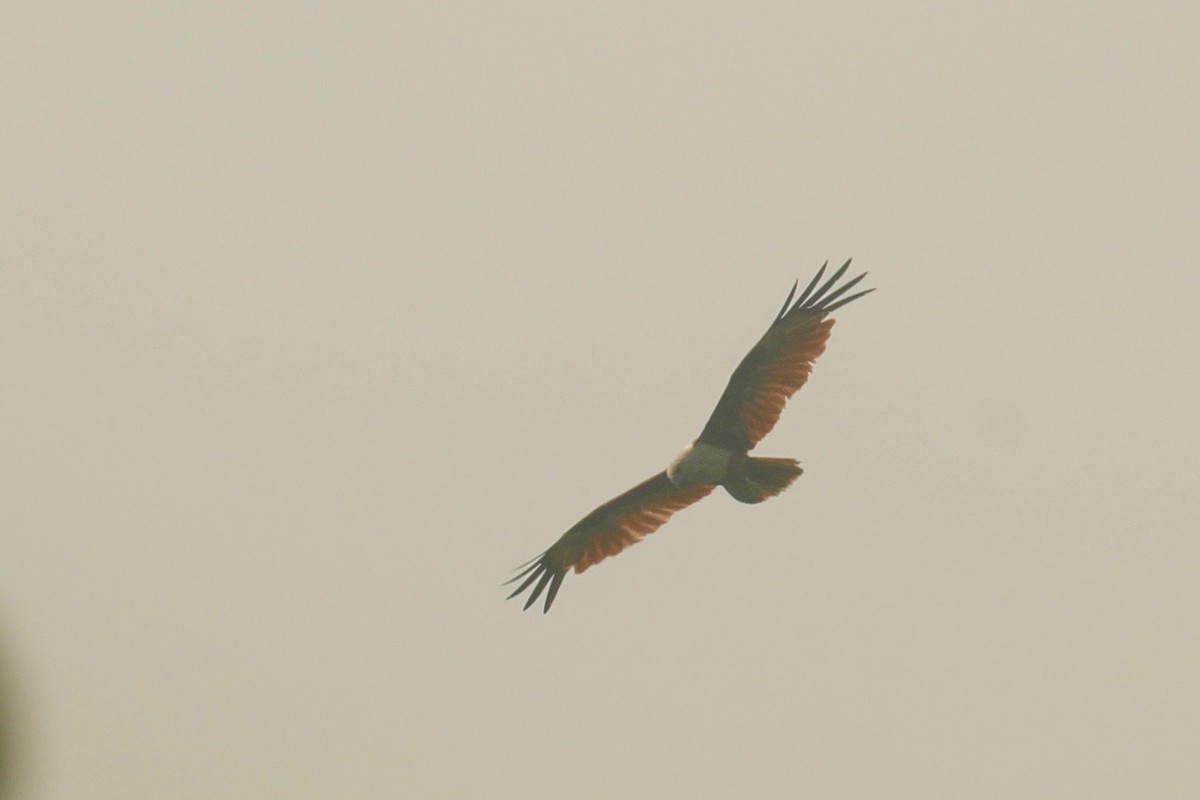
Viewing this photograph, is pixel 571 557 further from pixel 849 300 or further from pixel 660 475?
pixel 849 300

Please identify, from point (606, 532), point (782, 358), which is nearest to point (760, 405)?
point (782, 358)

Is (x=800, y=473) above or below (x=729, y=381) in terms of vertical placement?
below

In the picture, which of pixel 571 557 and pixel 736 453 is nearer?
pixel 736 453

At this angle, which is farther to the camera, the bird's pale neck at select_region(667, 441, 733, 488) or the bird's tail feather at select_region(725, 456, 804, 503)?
the bird's pale neck at select_region(667, 441, 733, 488)

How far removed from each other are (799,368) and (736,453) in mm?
1025

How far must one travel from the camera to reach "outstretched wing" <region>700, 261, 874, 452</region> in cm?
1636

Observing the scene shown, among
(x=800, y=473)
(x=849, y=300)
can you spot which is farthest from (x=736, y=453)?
(x=849, y=300)

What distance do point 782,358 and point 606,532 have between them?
9.49ft

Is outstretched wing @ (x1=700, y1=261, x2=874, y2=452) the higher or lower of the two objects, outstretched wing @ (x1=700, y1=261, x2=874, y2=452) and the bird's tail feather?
the higher

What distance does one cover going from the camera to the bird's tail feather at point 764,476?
16.3 metres

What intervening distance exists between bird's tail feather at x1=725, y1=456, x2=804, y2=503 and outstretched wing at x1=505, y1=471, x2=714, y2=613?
113cm

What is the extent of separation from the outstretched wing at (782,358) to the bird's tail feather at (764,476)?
43cm

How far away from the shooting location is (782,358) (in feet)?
53.8

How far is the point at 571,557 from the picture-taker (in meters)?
18.0
